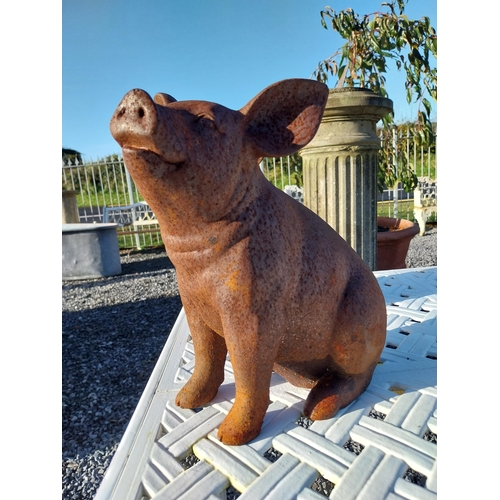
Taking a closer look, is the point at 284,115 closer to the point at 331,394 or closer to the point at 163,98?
the point at 163,98

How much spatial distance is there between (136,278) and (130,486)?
3.99 meters

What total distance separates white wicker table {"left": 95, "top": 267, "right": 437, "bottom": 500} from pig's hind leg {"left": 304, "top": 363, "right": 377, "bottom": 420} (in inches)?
0.9

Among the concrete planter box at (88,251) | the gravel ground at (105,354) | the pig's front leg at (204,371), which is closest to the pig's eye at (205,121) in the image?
the pig's front leg at (204,371)

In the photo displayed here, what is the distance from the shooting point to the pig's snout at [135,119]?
0.67 metres

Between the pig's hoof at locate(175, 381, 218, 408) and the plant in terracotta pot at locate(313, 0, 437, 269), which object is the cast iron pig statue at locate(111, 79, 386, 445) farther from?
the plant in terracotta pot at locate(313, 0, 437, 269)

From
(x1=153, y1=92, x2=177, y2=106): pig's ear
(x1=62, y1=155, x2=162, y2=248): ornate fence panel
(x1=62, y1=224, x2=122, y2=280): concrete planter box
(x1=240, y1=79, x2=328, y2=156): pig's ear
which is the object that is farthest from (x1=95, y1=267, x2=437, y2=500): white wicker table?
(x1=62, y1=155, x2=162, y2=248): ornate fence panel

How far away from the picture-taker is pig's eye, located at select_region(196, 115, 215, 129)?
770 millimetres

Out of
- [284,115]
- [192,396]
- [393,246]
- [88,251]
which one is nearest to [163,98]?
[284,115]

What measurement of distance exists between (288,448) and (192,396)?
32 centimetres

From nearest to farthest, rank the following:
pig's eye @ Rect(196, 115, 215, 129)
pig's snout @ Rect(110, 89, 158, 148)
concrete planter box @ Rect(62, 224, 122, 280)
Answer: pig's snout @ Rect(110, 89, 158, 148)
pig's eye @ Rect(196, 115, 215, 129)
concrete planter box @ Rect(62, 224, 122, 280)

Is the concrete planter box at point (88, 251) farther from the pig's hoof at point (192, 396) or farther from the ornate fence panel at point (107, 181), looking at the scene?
the pig's hoof at point (192, 396)

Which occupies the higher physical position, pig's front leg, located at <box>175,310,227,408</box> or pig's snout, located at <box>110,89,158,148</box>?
pig's snout, located at <box>110,89,158,148</box>

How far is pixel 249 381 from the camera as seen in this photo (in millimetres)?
919

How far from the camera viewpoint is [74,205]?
618 centimetres
